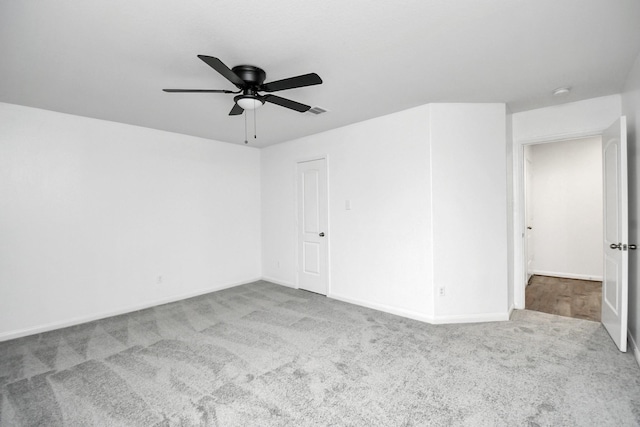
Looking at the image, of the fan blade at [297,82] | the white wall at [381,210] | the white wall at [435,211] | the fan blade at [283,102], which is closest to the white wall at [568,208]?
the white wall at [435,211]

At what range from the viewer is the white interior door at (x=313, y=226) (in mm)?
4453

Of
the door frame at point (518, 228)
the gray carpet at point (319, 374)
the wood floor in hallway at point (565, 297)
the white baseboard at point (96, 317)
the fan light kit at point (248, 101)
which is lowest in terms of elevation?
the gray carpet at point (319, 374)

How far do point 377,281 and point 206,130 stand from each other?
3.20 metres

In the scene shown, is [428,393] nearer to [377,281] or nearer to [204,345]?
[377,281]

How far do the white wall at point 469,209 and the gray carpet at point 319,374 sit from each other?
0.31 m

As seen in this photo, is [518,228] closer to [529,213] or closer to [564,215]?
[529,213]

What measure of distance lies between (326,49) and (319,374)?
247cm

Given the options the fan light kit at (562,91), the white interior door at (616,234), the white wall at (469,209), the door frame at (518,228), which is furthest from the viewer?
the door frame at (518,228)

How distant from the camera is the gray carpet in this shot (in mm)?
1858

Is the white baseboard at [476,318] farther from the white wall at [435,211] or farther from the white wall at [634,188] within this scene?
the white wall at [634,188]

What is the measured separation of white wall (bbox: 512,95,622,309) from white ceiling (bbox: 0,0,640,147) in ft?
0.79

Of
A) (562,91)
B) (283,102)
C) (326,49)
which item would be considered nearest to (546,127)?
(562,91)

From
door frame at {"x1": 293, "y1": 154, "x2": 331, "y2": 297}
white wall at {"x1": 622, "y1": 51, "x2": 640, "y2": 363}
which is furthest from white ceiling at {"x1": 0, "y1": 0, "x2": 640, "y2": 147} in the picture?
door frame at {"x1": 293, "y1": 154, "x2": 331, "y2": 297}

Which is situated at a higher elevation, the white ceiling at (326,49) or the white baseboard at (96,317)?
the white ceiling at (326,49)
